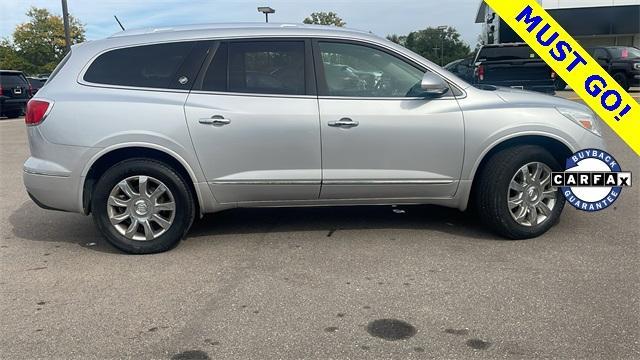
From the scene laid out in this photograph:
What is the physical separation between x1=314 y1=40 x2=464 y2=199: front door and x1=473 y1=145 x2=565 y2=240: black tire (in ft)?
0.85

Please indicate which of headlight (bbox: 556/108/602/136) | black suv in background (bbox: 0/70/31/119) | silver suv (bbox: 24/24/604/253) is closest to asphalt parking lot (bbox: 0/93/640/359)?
silver suv (bbox: 24/24/604/253)

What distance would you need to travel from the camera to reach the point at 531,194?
14.8 feet

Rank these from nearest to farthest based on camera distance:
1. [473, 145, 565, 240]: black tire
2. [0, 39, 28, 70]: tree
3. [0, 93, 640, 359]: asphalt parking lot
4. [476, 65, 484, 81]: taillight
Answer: [0, 93, 640, 359]: asphalt parking lot, [473, 145, 565, 240]: black tire, [476, 65, 484, 81]: taillight, [0, 39, 28, 70]: tree

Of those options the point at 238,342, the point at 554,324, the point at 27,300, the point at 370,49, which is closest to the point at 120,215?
the point at 27,300

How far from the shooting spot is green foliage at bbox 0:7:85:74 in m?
58.4

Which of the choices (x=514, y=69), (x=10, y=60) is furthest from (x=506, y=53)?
(x=10, y=60)

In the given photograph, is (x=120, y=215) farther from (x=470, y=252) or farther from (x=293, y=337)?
(x=470, y=252)

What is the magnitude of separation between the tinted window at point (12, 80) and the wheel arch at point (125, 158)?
16.6 meters

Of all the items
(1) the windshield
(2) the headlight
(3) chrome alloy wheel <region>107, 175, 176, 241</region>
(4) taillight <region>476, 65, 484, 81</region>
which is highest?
(1) the windshield

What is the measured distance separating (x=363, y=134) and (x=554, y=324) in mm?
1984

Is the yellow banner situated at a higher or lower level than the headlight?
higher

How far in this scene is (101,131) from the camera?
4180 mm

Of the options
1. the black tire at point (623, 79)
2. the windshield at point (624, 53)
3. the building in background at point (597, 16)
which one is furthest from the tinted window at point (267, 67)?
the building in background at point (597, 16)

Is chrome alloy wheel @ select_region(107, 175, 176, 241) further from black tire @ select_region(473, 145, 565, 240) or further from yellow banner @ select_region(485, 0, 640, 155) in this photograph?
yellow banner @ select_region(485, 0, 640, 155)
